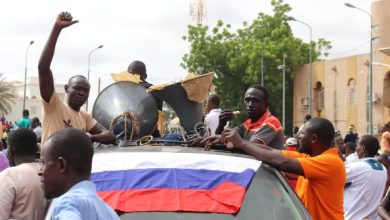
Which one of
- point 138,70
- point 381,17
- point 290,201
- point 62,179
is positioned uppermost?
point 381,17

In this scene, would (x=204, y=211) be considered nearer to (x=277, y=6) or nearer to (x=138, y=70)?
(x=138, y=70)

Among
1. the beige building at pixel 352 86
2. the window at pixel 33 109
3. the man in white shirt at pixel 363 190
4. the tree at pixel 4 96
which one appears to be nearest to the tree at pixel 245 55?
the beige building at pixel 352 86

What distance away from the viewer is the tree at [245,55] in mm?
51719

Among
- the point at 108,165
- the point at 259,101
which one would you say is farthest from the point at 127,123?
the point at 108,165

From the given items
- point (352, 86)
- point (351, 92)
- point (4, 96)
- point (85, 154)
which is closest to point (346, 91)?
point (351, 92)

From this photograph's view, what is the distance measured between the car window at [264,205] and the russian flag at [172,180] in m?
0.04

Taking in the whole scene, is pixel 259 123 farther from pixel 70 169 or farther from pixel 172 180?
pixel 70 169

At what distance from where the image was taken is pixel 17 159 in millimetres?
5520

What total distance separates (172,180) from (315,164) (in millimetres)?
1090

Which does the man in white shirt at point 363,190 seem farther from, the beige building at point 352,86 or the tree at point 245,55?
the tree at point 245,55

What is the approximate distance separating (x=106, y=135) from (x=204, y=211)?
1.80 metres

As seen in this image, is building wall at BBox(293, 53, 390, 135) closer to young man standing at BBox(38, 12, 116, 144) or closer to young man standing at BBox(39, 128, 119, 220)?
young man standing at BBox(38, 12, 116, 144)

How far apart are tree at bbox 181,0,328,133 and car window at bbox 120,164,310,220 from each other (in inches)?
1833

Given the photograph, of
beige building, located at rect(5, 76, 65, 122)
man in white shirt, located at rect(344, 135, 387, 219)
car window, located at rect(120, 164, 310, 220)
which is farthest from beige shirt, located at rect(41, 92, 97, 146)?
beige building, located at rect(5, 76, 65, 122)
